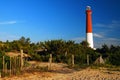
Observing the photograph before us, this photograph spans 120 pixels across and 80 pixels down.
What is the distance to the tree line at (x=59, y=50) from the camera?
114 feet

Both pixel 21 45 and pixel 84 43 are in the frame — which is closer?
pixel 21 45

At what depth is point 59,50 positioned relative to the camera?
39062 mm

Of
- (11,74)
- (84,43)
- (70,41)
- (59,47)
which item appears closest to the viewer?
(11,74)

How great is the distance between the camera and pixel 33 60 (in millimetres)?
36344

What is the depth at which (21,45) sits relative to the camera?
1606 inches

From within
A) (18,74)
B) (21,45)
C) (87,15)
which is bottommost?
(18,74)

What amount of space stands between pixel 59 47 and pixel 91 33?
451 inches

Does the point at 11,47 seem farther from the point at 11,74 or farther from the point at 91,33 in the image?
the point at 11,74

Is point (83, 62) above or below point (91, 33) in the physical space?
below

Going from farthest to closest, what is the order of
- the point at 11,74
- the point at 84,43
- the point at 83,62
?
the point at 84,43, the point at 83,62, the point at 11,74

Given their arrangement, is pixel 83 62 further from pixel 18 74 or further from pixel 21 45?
pixel 18 74

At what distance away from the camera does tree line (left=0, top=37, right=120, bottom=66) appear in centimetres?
3462

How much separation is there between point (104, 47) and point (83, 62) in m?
11.7

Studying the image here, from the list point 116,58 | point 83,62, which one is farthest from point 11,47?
point 116,58
